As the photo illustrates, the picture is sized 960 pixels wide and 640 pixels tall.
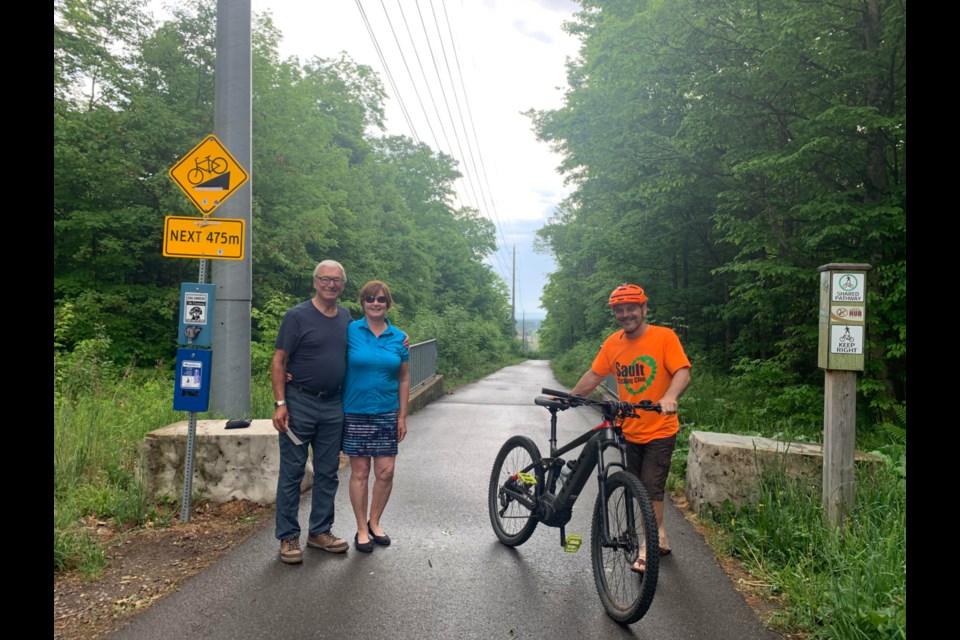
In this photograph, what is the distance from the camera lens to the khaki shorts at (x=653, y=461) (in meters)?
4.12

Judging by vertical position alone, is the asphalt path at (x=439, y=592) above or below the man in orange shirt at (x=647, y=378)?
below

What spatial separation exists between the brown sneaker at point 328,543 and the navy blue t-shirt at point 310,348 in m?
1.11

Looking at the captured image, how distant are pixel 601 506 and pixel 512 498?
1.10 m

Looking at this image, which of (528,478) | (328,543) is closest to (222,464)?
(328,543)

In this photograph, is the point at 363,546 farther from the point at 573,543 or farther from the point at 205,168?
the point at 205,168

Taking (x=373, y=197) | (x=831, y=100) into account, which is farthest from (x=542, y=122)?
(x=831, y=100)

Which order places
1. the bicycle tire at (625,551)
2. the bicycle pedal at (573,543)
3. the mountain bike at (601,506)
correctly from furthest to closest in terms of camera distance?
the bicycle pedal at (573,543) → the mountain bike at (601,506) → the bicycle tire at (625,551)

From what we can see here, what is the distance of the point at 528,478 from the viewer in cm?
453

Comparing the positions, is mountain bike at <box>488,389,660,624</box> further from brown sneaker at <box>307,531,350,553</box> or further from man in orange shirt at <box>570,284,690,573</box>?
brown sneaker at <box>307,531,350,553</box>

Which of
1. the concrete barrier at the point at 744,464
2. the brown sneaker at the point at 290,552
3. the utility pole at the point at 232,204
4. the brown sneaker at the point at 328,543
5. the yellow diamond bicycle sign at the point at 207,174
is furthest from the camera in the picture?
the utility pole at the point at 232,204

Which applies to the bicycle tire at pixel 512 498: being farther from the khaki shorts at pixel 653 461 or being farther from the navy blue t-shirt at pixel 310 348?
the navy blue t-shirt at pixel 310 348

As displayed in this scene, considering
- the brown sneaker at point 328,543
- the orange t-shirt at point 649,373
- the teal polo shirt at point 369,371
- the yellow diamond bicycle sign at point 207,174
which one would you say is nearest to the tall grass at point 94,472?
the brown sneaker at point 328,543
